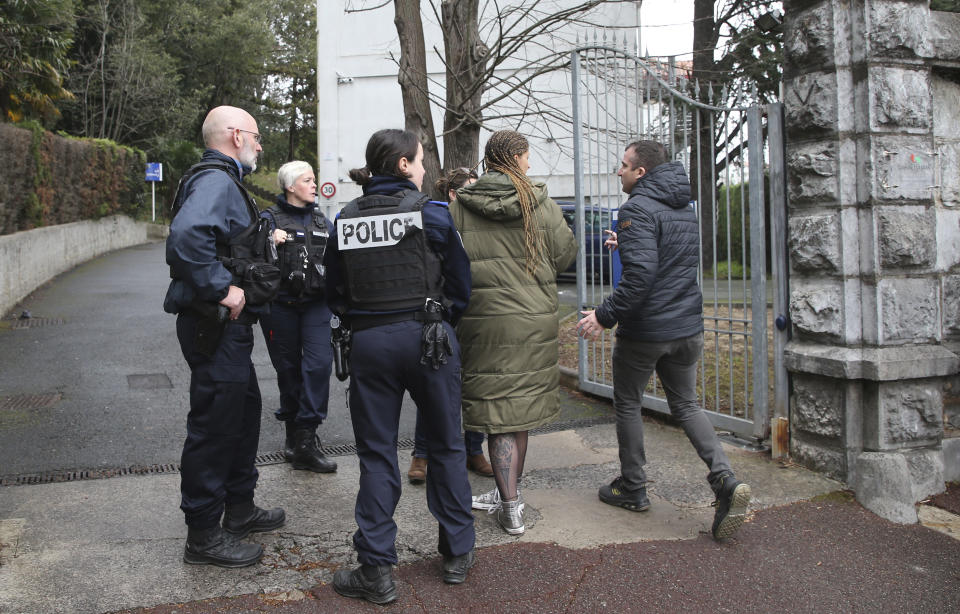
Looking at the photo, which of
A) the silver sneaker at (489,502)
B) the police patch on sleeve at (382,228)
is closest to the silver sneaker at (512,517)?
the silver sneaker at (489,502)

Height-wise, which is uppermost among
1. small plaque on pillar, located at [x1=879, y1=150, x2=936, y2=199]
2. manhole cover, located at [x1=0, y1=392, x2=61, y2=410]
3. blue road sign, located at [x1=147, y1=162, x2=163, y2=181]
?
blue road sign, located at [x1=147, y1=162, x2=163, y2=181]

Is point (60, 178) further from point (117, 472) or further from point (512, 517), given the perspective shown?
point (512, 517)

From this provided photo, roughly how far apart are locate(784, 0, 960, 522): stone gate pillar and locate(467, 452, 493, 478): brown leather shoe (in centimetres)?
195

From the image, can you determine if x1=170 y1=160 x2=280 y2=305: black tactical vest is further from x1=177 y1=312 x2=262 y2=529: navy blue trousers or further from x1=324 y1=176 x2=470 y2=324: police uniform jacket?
x1=324 y1=176 x2=470 y2=324: police uniform jacket

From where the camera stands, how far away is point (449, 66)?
766 cm

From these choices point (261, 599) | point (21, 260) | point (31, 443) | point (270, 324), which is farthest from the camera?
point (21, 260)

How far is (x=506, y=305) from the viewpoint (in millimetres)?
3779

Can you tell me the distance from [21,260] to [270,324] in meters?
9.21

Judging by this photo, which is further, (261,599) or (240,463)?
(240,463)

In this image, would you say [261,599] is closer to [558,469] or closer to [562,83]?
[558,469]

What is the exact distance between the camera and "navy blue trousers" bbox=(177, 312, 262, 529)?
347 centimetres

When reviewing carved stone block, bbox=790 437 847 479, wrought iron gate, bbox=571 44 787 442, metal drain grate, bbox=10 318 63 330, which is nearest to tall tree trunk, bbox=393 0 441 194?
wrought iron gate, bbox=571 44 787 442

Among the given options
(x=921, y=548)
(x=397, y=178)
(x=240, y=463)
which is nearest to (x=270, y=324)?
(x=240, y=463)

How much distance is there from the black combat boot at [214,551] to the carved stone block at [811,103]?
370 cm
